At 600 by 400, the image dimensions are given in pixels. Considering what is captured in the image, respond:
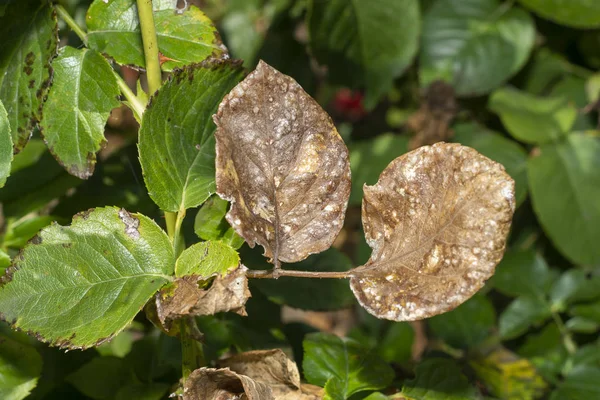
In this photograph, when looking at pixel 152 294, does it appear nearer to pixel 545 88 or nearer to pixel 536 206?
pixel 536 206

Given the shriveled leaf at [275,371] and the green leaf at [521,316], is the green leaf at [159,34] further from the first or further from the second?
the green leaf at [521,316]

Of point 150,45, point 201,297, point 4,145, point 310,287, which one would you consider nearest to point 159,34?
point 150,45

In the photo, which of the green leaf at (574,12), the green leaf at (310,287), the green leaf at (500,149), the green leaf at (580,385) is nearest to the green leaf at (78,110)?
the green leaf at (310,287)

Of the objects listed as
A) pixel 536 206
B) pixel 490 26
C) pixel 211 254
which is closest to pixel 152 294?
pixel 211 254

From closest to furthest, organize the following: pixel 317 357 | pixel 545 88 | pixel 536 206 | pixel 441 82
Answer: pixel 317 357 → pixel 536 206 → pixel 441 82 → pixel 545 88

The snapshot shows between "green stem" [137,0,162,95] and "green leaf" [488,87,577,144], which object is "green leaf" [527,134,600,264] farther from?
"green stem" [137,0,162,95]

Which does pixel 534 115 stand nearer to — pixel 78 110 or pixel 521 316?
pixel 521 316
